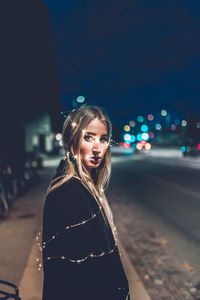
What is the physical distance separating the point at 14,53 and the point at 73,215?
25.4 metres

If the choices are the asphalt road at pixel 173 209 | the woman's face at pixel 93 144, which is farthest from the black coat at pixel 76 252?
the asphalt road at pixel 173 209

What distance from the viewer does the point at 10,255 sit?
671cm

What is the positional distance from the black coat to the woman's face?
0.49ft

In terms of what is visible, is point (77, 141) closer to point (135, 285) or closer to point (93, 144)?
point (93, 144)

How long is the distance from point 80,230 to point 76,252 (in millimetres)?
96

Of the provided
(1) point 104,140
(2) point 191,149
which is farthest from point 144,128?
(1) point 104,140

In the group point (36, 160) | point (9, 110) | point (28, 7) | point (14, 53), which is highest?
point (28, 7)

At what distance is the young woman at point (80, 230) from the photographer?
1.77m

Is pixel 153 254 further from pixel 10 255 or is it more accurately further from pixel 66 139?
pixel 66 139

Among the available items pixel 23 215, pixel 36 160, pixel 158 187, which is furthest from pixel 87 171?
pixel 36 160

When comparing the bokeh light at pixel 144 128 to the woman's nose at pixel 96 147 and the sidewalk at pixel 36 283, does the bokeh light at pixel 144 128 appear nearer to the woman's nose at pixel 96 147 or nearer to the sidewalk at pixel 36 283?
the sidewalk at pixel 36 283

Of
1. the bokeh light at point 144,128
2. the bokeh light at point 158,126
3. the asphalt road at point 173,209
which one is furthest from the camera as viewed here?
the bokeh light at point 144,128

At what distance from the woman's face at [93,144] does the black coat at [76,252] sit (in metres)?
0.15

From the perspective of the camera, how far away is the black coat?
177 cm
